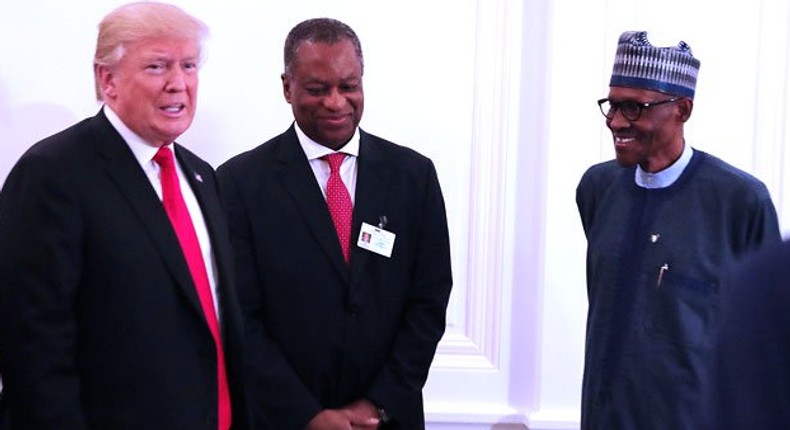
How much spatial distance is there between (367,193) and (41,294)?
1011mm

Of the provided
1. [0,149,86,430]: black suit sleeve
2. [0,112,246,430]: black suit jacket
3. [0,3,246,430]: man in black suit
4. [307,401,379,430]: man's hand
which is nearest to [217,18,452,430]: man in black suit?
[307,401,379,430]: man's hand

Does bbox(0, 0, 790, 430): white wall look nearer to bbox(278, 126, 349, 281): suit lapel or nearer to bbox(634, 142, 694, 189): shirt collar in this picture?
bbox(278, 126, 349, 281): suit lapel

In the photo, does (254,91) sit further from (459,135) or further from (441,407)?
(441,407)

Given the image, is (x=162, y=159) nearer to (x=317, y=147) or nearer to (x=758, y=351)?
(x=317, y=147)

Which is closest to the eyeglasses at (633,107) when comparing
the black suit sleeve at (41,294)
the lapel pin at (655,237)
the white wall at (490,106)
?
the lapel pin at (655,237)

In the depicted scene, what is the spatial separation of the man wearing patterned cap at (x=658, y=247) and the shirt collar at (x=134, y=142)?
42.5 inches

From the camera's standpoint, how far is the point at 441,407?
368cm

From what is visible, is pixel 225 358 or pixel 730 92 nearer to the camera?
pixel 225 358

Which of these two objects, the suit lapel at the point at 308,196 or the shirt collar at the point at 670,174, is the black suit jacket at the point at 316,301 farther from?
the shirt collar at the point at 670,174

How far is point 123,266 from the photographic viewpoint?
7.08ft

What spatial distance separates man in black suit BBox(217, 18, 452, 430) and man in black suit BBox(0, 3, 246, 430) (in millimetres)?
407

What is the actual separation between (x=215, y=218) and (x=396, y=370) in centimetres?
Result: 70

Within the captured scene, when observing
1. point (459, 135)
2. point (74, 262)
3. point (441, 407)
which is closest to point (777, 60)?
point (459, 135)

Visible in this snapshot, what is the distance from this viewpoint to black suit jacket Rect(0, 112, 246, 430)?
2.10 metres
